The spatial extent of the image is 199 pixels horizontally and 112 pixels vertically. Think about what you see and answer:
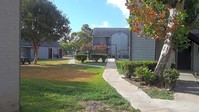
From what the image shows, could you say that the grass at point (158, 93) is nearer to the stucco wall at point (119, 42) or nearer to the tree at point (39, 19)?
the tree at point (39, 19)

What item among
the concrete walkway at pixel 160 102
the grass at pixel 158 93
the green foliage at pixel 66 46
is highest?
the green foliage at pixel 66 46

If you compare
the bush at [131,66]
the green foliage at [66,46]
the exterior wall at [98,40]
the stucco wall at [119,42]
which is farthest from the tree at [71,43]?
the bush at [131,66]

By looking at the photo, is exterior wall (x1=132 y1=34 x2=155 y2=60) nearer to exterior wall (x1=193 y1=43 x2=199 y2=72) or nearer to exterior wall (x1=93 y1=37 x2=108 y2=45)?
exterior wall (x1=193 y1=43 x2=199 y2=72)

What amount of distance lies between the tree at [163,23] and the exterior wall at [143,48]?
621 centimetres

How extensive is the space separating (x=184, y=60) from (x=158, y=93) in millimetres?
13131

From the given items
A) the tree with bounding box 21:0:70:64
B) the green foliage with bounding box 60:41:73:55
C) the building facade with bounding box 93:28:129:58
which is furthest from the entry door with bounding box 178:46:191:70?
the green foliage with bounding box 60:41:73:55

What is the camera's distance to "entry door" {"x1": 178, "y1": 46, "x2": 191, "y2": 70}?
2397cm

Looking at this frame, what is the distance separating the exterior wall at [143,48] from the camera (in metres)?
21.5

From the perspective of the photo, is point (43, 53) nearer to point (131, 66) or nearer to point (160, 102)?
point (131, 66)

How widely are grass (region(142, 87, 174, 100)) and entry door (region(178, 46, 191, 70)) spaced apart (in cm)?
1189

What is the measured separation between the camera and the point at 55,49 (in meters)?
67.2

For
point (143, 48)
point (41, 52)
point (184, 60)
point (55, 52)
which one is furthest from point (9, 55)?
point (55, 52)

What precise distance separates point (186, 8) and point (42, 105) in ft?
34.5

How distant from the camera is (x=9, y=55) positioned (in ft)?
23.8
